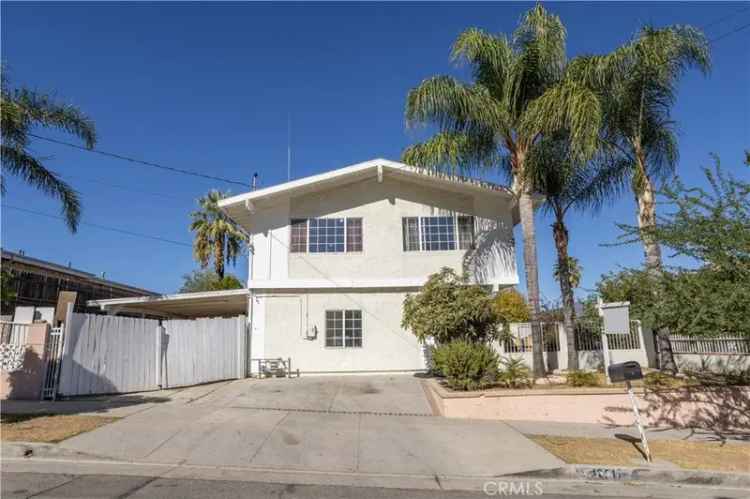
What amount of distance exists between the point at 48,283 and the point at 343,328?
1923 centimetres

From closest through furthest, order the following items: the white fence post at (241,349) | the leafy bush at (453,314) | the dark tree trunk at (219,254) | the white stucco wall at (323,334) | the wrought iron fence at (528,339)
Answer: the leafy bush at (453,314) < the wrought iron fence at (528,339) < the white fence post at (241,349) < the white stucco wall at (323,334) < the dark tree trunk at (219,254)

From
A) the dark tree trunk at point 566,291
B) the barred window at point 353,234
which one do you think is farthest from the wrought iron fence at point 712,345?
the barred window at point 353,234

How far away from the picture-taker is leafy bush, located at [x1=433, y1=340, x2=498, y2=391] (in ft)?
34.7

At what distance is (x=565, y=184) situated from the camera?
48.9 feet

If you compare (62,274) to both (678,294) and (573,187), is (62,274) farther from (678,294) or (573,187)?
(678,294)

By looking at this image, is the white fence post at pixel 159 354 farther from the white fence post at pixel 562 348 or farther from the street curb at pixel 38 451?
the white fence post at pixel 562 348

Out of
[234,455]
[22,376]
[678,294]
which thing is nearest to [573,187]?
[678,294]

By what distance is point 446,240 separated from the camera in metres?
16.8

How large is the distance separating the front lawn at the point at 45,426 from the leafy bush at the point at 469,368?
6.81m

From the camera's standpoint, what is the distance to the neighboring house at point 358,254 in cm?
1585

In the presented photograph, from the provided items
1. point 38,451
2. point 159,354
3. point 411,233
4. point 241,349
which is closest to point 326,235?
point 411,233

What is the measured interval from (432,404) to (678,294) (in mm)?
5606

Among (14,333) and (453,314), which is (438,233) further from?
(14,333)

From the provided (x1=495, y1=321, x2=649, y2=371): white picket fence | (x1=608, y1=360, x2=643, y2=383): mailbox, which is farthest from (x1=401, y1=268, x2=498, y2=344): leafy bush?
(x1=608, y1=360, x2=643, y2=383): mailbox
